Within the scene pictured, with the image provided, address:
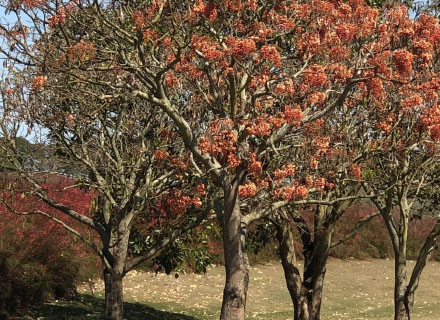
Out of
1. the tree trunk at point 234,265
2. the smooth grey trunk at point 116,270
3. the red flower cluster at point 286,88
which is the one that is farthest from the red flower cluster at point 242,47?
the smooth grey trunk at point 116,270

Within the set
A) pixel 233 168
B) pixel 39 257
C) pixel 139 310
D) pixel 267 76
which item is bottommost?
pixel 139 310

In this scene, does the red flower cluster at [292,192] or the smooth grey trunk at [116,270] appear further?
the smooth grey trunk at [116,270]

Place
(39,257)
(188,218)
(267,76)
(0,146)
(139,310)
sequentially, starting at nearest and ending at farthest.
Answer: (267,76) < (0,146) < (188,218) < (39,257) < (139,310)

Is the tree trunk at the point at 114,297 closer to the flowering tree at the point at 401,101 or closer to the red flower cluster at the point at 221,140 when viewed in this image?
the red flower cluster at the point at 221,140

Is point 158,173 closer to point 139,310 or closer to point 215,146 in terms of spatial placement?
point 215,146

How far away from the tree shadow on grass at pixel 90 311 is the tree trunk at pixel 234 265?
24.7ft

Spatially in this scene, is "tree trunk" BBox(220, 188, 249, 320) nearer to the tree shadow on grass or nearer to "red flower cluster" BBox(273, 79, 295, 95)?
"red flower cluster" BBox(273, 79, 295, 95)

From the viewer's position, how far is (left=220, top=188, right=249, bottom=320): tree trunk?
13258 mm

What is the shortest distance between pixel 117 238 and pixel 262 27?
21.6ft

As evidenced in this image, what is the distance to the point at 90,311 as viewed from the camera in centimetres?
2088

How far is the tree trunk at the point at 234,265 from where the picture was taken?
43.5 feet

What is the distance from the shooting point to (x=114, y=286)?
1586cm

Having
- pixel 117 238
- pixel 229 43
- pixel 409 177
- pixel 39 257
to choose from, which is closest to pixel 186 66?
pixel 229 43

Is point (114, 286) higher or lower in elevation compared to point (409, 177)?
lower
